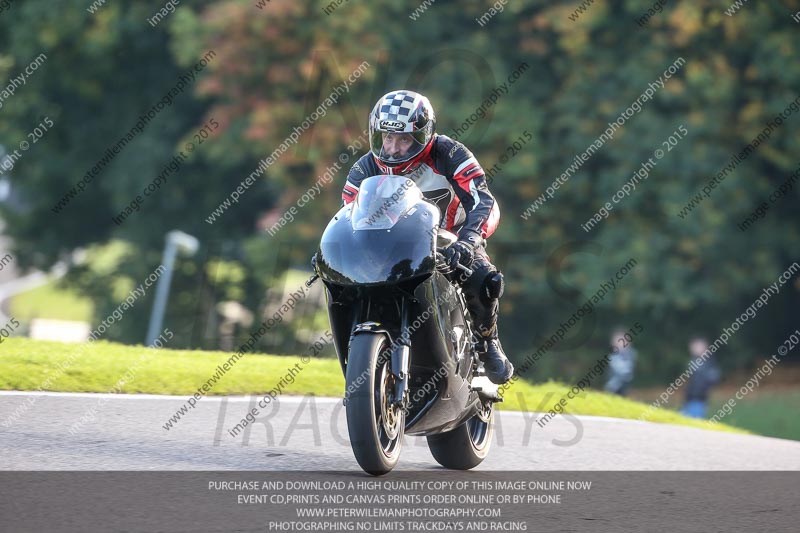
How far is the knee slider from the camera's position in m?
7.57

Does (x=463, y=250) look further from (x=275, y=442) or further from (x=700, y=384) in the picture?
(x=700, y=384)

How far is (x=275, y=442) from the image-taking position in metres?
8.19

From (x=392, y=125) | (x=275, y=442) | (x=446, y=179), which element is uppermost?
(x=392, y=125)

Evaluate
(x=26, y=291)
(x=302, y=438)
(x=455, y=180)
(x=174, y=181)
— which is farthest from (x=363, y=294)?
(x=26, y=291)

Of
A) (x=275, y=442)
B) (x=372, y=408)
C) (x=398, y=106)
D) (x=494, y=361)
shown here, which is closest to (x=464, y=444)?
(x=494, y=361)

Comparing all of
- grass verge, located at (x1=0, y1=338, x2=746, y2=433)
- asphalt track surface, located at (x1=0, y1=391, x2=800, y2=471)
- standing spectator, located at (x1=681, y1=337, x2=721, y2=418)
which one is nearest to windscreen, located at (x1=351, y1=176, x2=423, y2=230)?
asphalt track surface, located at (x1=0, y1=391, x2=800, y2=471)

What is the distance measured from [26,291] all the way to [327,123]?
3543cm

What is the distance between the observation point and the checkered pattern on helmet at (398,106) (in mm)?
7352

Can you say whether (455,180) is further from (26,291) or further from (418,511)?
(26,291)

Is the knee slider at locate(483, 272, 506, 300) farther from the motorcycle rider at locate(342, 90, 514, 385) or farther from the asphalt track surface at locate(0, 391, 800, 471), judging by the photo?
the asphalt track surface at locate(0, 391, 800, 471)

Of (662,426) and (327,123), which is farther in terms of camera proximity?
(327,123)

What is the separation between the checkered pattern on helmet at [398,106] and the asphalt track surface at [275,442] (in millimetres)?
2028

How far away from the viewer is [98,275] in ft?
101

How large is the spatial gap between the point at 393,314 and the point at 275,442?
167 cm
